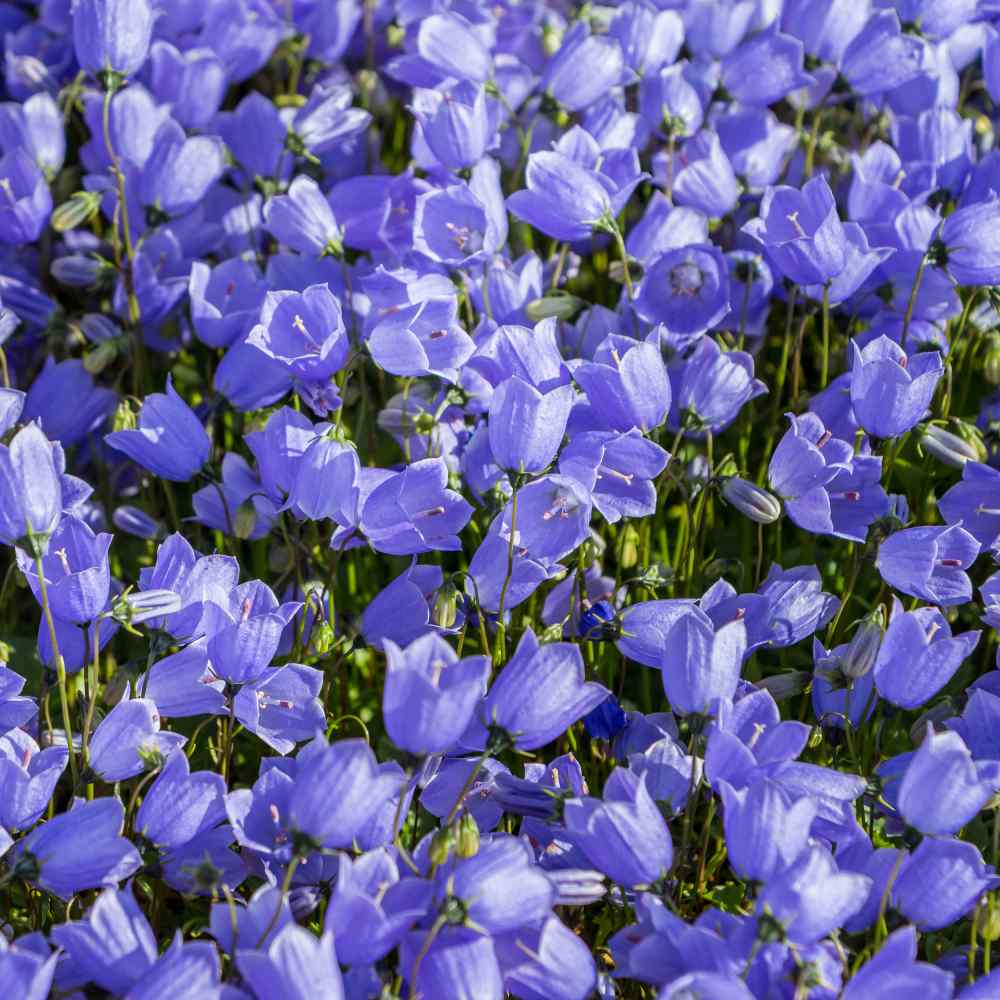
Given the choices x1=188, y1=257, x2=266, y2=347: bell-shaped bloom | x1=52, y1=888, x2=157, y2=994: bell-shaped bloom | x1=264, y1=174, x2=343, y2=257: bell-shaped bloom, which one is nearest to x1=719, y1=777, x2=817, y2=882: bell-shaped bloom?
x1=52, y1=888, x2=157, y2=994: bell-shaped bloom

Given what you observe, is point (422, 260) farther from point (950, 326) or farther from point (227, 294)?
point (950, 326)

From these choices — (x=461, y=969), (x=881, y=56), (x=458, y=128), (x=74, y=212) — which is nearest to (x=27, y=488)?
(x=461, y=969)

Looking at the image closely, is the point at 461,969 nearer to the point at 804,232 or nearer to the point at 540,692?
the point at 540,692

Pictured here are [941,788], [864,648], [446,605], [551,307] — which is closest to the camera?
[941,788]

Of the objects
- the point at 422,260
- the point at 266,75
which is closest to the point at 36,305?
the point at 422,260

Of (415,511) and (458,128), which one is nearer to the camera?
(415,511)

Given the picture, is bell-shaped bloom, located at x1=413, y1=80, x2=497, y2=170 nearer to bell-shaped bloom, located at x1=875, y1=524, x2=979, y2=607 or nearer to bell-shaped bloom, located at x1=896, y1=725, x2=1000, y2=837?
bell-shaped bloom, located at x1=875, y1=524, x2=979, y2=607

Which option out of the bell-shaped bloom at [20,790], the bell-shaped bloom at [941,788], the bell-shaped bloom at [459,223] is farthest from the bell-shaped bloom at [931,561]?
the bell-shaped bloom at [20,790]
